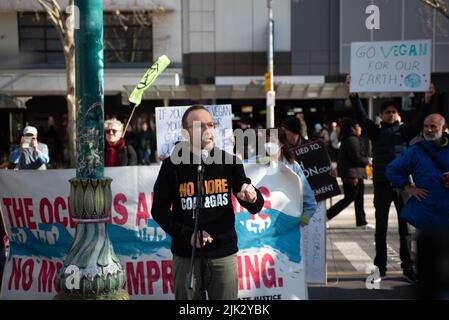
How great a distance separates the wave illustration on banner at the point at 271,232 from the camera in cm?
561

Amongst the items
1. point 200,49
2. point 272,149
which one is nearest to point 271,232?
point 272,149

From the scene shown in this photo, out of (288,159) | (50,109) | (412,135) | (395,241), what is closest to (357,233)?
(395,241)

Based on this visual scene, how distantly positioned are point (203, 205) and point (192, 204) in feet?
0.26

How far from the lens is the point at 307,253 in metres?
6.80

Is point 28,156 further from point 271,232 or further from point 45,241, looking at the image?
point 271,232

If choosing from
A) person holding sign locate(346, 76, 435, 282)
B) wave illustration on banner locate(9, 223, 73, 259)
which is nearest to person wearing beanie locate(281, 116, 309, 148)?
person holding sign locate(346, 76, 435, 282)

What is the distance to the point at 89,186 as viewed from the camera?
459 centimetres

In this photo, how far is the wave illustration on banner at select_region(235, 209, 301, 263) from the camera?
5613mm

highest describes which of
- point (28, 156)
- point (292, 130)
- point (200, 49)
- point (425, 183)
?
point (200, 49)

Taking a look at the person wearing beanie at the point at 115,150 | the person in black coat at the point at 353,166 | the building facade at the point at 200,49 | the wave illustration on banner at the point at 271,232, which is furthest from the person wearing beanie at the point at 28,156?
the building facade at the point at 200,49

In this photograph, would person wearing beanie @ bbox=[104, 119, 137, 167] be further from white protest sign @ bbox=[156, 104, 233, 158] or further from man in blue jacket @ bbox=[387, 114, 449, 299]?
man in blue jacket @ bbox=[387, 114, 449, 299]
